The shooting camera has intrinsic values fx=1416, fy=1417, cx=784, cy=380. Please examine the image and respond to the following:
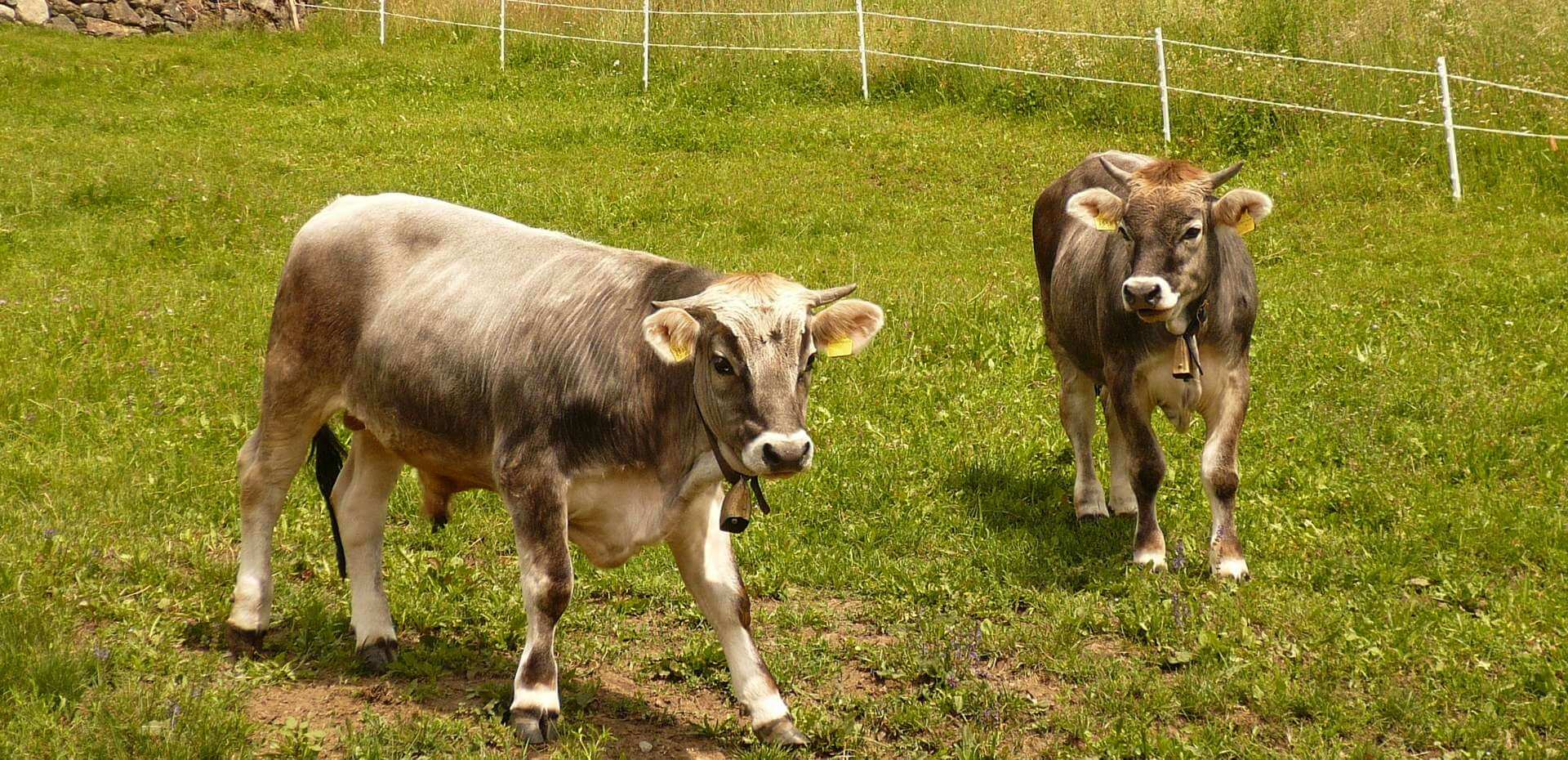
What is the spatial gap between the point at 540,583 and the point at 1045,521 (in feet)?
12.0

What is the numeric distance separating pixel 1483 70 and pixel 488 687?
1552 centimetres

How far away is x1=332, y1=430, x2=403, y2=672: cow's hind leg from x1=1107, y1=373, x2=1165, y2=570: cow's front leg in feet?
12.3

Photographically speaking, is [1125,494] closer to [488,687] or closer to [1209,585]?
[1209,585]

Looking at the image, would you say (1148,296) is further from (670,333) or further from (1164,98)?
(1164,98)

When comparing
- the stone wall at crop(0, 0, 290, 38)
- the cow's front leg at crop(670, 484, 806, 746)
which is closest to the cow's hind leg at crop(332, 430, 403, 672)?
the cow's front leg at crop(670, 484, 806, 746)

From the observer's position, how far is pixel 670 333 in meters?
5.08

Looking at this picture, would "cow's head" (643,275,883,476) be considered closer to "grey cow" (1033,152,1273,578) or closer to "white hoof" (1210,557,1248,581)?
"grey cow" (1033,152,1273,578)


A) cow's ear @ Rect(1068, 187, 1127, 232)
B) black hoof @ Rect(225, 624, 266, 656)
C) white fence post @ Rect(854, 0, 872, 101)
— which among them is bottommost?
black hoof @ Rect(225, 624, 266, 656)

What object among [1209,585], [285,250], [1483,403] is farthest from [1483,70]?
[285,250]

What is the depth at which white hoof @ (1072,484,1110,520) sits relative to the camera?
8.31 meters

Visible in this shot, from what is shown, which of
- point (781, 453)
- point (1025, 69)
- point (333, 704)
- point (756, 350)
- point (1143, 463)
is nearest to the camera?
point (781, 453)

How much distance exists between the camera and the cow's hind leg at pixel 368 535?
252 inches

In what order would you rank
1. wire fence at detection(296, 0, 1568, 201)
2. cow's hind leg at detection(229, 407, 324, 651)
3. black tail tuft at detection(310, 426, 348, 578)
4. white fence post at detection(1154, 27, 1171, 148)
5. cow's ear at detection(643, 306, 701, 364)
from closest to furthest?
cow's ear at detection(643, 306, 701, 364) < cow's hind leg at detection(229, 407, 324, 651) < black tail tuft at detection(310, 426, 348, 578) < wire fence at detection(296, 0, 1568, 201) < white fence post at detection(1154, 27, 1171, 148)

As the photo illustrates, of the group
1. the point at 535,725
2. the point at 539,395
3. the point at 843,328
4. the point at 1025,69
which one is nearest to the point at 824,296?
the point at 843,328
